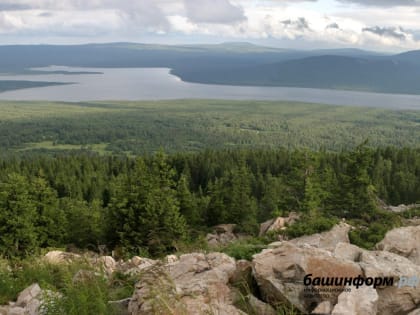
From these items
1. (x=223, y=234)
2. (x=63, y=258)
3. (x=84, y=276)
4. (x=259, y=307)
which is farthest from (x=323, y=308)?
(x=223, y=234)

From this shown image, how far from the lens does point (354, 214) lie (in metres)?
37.0

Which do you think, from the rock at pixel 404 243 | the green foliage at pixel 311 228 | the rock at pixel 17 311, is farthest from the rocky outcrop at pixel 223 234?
the rock at pixel 17 311

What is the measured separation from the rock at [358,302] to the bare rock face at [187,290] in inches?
70.2

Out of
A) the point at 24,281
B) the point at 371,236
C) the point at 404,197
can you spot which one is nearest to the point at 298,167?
the point at 371,236

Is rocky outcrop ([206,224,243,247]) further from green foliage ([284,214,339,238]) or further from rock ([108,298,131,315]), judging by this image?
rock ([108,298,131,315])

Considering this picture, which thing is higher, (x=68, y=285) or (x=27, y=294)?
(x=68, y=285)

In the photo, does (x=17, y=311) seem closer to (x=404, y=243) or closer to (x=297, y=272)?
(x=297, y=272)

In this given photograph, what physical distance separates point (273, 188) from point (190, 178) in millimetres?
24793

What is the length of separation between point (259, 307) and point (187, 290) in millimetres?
1412

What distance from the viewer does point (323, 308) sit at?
24.0 feet

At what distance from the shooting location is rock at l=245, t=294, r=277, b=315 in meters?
7.87

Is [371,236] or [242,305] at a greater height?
[242,305]

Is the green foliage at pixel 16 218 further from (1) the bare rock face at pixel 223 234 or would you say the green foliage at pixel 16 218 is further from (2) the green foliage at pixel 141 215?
(1) the bare rock face at pixel 223 234

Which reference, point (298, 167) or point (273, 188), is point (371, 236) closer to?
point (298, 167)
